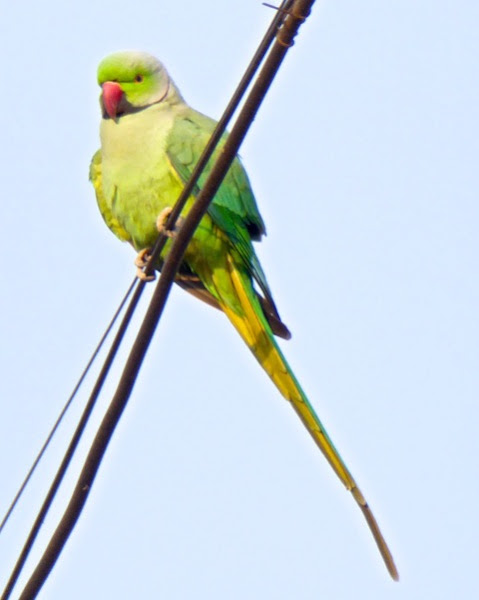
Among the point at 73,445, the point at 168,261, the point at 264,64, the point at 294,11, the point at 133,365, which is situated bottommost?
the point at 73,445

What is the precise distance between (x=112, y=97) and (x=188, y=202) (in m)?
0.70

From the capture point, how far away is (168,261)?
7.61ft

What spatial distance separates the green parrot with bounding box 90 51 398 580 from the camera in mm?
3758

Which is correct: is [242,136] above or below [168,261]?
above

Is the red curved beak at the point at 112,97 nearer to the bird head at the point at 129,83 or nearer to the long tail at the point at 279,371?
the bird head at the point at 129,83

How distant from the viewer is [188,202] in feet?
11.9

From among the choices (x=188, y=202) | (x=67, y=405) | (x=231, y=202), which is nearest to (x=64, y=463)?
(x=67, y=405)

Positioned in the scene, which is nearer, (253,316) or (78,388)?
(78,388)

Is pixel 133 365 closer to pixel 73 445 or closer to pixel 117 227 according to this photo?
pixel 73 445

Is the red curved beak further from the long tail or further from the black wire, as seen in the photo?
the black wire

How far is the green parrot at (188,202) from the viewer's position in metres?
3.76

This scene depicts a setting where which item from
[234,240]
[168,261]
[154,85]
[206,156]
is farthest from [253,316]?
[206,156]

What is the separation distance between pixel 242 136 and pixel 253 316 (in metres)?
1.81

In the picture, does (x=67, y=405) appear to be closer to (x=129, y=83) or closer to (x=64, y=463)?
(x=64, y=463)
